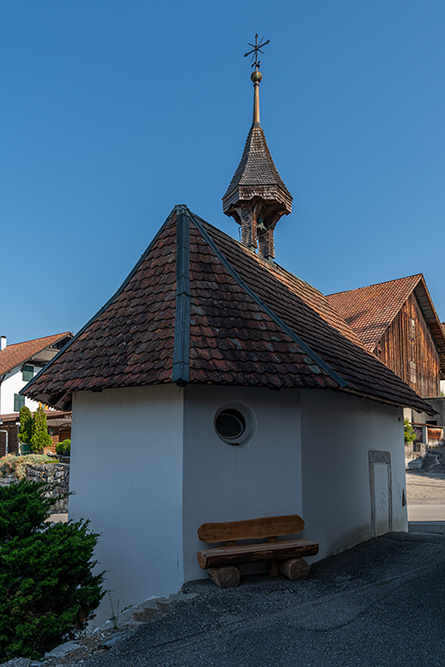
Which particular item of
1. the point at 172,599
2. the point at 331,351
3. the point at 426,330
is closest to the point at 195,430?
the point at 172,599

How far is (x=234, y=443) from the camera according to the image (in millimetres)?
6785

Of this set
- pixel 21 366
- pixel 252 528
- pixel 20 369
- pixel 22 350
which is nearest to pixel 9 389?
pixel 20 369

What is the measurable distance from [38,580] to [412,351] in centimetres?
2393

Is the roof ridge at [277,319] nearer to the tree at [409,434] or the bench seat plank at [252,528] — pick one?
the bench seat plank at [252,528]

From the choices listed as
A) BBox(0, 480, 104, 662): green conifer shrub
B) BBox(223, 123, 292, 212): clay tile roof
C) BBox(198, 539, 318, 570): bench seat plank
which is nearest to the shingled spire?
BBox(223, 123, 292, 212): clay tile roof

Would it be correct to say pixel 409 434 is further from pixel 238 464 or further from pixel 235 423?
pixel 238 464

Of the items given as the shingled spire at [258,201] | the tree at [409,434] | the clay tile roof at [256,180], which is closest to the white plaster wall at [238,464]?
the shingled spire at [258,201]

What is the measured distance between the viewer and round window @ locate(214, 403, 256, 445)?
6910mm

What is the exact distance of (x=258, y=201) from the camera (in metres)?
12.5

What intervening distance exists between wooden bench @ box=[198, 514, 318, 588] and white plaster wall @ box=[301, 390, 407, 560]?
2.05ft

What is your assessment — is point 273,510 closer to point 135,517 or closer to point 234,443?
point 234,443

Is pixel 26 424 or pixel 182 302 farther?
pixel 26 424

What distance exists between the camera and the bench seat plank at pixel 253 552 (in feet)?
19.2

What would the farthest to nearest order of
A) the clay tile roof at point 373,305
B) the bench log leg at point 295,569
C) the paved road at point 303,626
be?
the clay tile roof at point 373,305
the bench log leg at point 295,569
the paved road at point 303,626
